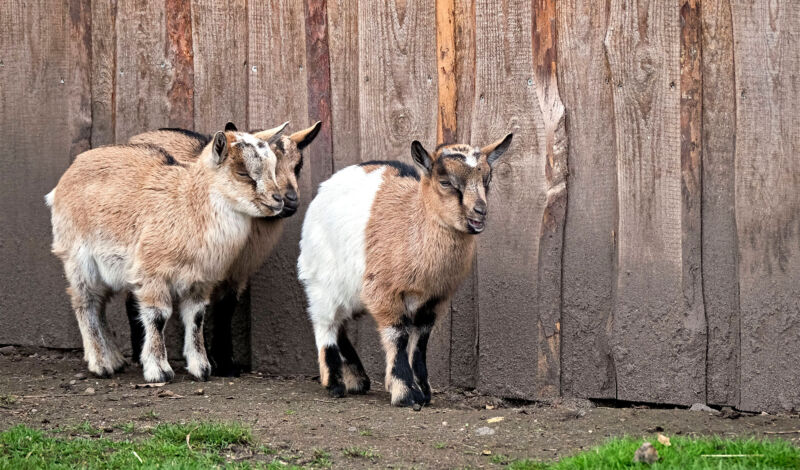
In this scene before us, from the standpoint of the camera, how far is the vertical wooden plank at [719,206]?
6434 millimetres

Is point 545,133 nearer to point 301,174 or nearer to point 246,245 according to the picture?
point 301,174

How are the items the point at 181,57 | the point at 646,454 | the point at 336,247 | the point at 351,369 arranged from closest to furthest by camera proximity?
the point at 646,454, the point at 336,247, the point at 351,369, the point at 181,57

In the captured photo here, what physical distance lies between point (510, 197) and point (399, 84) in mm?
1129

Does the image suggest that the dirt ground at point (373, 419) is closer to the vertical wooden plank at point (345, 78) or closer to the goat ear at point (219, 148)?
the goat ear at point (219, 148)

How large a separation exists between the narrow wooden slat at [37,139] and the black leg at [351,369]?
2414 millimetres

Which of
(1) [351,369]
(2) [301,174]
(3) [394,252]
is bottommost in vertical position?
(1) [351,369]

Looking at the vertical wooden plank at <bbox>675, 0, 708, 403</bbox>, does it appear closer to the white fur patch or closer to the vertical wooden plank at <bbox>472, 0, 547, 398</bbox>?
the vertical wooden plank at <bbox>472, 0, 547, 398</bbox>

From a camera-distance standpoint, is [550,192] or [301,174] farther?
[301,174]

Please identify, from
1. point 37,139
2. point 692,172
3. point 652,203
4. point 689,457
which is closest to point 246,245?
point 37,139

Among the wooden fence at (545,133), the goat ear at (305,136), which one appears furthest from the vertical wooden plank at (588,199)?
the goat ear at (305,136)

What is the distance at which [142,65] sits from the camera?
8.16 metres

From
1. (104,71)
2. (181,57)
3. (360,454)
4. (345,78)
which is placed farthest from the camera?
(104,71)

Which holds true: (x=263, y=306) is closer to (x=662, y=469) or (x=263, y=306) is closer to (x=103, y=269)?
(x=103, y=269)

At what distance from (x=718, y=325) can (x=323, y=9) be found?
3.48 metres
